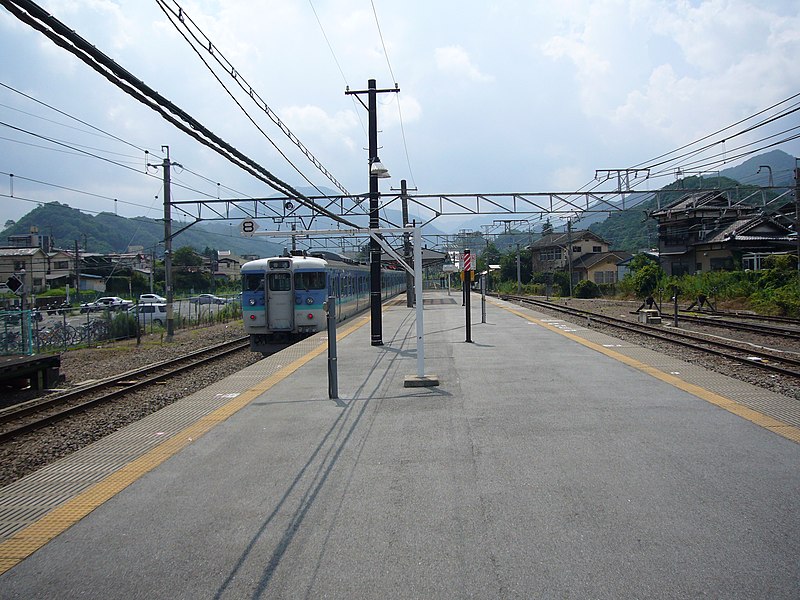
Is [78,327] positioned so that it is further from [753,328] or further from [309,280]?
[753,328]

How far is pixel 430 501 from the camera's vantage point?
14.7 ft

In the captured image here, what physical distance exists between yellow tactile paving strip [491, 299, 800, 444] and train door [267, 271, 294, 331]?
26.7 ft

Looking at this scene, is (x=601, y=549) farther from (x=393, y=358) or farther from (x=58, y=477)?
(x=393, y=358)

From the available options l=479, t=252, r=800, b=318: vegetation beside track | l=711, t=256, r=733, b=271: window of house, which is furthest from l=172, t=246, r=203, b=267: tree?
l=711, t=256, r=733, b=271: window of house

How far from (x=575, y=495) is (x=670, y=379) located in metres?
5.08

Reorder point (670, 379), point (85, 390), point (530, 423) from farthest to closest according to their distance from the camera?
point (85, 390), point (670, 379), point (530, 423)

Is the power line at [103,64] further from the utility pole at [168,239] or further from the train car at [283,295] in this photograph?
the utility pole at [168,239]

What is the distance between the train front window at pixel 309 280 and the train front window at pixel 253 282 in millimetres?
922

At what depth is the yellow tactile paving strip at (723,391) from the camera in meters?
6.43

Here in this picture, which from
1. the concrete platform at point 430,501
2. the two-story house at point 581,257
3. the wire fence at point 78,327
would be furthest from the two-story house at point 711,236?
the concrete platform at point 430,501

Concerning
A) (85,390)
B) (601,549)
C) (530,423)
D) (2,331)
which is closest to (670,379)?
(530,423)

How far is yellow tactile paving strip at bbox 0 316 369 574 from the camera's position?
4316 mm

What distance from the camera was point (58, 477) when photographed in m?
5.53

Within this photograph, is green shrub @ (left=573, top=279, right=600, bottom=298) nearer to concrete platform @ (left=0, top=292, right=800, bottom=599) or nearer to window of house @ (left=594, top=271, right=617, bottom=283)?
window of house @ (left=594, top=271, right=617, bottom=283)
